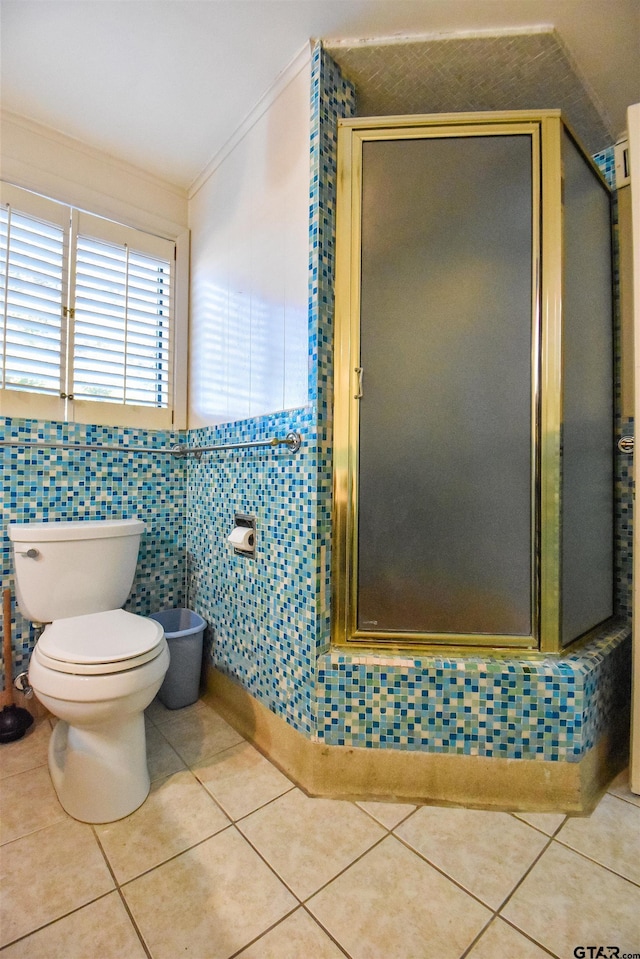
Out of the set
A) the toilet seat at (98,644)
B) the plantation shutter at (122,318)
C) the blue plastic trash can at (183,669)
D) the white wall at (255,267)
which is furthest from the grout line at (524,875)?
the plantation shutter at (122,318)

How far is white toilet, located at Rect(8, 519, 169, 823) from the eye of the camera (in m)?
1.12

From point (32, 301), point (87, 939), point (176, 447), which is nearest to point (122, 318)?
point (32, 301)

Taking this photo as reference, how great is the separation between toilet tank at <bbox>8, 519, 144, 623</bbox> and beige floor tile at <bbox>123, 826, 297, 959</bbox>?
0.85 meters

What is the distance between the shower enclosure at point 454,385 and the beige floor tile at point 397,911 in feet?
1.75

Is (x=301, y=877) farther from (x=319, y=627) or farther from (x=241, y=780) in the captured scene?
(x=319, y=627)

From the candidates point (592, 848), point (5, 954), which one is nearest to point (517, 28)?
point (592, 848)

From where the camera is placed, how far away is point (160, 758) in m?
1.41

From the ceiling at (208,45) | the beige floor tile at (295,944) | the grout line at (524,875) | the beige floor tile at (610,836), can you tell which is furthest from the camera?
the ceiling at (208,45)

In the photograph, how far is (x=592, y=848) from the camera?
1071 millimetres

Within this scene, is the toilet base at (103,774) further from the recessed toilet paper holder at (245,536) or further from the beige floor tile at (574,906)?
the beige floor tile at (574,906)

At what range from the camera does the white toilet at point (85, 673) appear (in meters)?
1.12

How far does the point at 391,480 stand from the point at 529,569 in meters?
0.49

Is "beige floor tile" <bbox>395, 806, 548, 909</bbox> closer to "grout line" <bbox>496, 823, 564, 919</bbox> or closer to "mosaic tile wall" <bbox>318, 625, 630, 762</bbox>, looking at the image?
"grout line" <bbox>496, 823, 564, 919</bbox>

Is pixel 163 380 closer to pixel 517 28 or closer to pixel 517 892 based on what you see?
Answer: pixel 517 28
